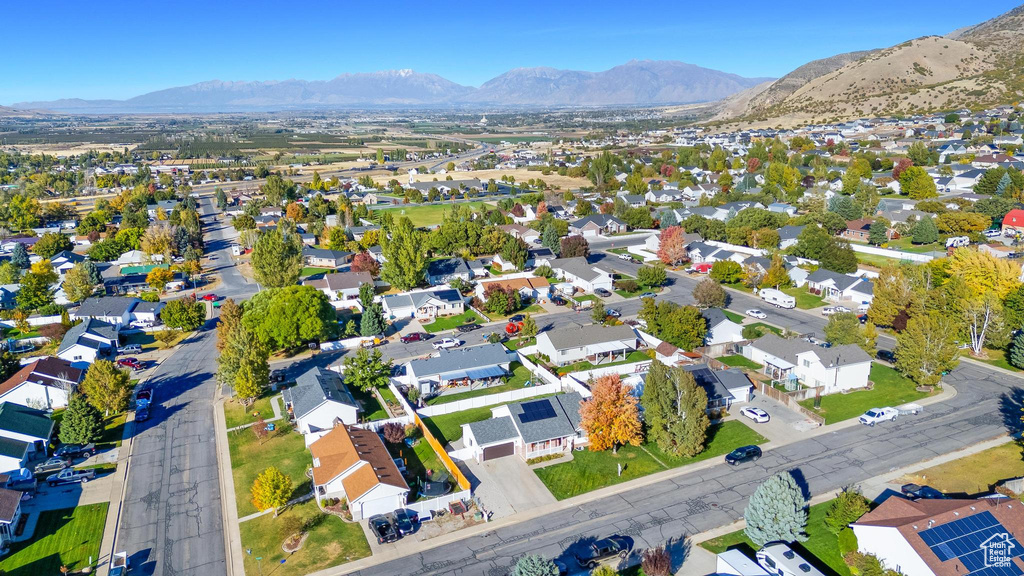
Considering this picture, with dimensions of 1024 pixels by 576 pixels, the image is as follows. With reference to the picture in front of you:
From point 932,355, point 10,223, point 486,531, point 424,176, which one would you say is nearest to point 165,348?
point 486,531

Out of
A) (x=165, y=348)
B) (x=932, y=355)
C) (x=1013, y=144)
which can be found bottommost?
(x=165, y=348)

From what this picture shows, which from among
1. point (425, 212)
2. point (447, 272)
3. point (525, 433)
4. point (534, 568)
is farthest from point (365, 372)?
point (425, 212)

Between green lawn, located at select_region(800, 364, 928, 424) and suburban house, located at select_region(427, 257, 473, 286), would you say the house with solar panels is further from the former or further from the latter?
suburban house, located at select_region(427, 257, 473, 286)

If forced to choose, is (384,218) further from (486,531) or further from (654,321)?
(486,531)

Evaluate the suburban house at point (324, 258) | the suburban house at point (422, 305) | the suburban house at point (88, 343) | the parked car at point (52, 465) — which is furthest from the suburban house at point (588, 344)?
the suburban house at point (324, 258)

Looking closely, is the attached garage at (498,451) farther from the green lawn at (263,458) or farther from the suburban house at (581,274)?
the suburban house at (581,274)

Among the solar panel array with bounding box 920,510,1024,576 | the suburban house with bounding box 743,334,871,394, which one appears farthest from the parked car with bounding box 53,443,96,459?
the suburban house with bounding box 743,334,871,394

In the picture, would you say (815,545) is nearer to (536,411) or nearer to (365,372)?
(536,411)
